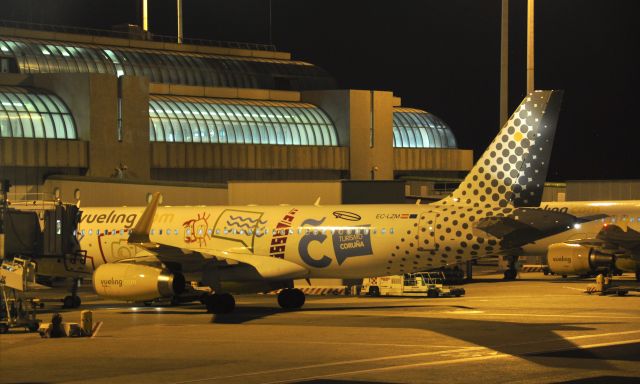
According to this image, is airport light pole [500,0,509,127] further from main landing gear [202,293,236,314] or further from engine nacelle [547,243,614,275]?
main landing gear [202,293,236,314]

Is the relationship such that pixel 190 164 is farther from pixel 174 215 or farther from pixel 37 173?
pixel 174 215

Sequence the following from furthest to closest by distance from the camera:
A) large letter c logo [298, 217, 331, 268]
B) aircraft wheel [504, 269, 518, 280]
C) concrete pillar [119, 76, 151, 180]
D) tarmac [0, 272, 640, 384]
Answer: concrete pillar [119, 76, 151, 180]
aircraft wheel [504, 269, 518, 280]
large letter c logo [298, 217, 331, 268]
tarmac [0, 272, 640, 384]

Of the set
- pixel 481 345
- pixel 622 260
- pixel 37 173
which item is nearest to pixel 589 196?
pixel 622 260

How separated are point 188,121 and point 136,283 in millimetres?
44736

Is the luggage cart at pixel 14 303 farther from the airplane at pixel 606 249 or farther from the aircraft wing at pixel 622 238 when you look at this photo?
the aircraft wing at pixel 622 238

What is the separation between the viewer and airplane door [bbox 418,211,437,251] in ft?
128

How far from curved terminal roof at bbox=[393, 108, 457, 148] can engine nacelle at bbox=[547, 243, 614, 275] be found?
40.3 m

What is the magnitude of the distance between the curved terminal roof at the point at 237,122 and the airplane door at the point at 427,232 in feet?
140

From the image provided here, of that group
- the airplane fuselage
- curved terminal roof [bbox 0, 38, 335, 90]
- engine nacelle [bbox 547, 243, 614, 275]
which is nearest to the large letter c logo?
the airplane fuselage

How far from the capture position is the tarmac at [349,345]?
934 inches

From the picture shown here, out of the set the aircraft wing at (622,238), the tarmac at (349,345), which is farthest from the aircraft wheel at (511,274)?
the tarmac at (349,345)

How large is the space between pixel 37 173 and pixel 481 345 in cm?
4883

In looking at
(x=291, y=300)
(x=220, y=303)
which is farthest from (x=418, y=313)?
(x=220, y=303)

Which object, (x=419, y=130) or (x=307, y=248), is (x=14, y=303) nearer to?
(x=307, y=248)
